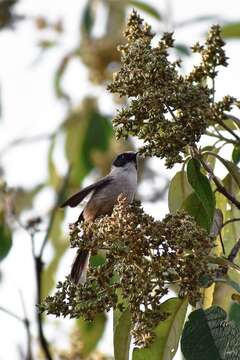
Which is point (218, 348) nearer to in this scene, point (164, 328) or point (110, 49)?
point (164, 328)

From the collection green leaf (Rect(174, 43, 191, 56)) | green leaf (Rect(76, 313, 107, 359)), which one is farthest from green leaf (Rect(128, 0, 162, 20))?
green leaf (Rect(76, 313, 107, 359))

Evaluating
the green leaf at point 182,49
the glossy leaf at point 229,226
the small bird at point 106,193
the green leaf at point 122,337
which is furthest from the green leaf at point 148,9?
the green leaf at point 122,337

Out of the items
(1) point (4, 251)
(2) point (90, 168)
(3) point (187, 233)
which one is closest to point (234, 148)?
(3) point (187, 233)

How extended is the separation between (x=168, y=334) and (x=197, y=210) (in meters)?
0.45

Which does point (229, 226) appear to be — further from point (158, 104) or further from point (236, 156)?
point (158, 104)

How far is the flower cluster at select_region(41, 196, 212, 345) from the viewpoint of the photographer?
2621mm

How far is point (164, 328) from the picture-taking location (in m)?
3.21

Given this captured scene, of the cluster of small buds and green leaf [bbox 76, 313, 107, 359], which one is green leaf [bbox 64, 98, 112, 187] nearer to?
green leaf [bbox 76, 313, 107, 359]

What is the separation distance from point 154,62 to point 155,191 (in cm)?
468

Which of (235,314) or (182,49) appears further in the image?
(182,49)

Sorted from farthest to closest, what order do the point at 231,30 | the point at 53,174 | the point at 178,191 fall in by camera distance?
the point at 53,174 < the point at 231,30 < the point at 178,191

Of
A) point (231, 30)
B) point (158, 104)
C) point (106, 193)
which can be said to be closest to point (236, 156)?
point (158, 104)

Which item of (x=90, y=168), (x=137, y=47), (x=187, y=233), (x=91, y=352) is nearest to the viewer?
(x=187, y=233)

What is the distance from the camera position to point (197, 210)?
3.28 m
